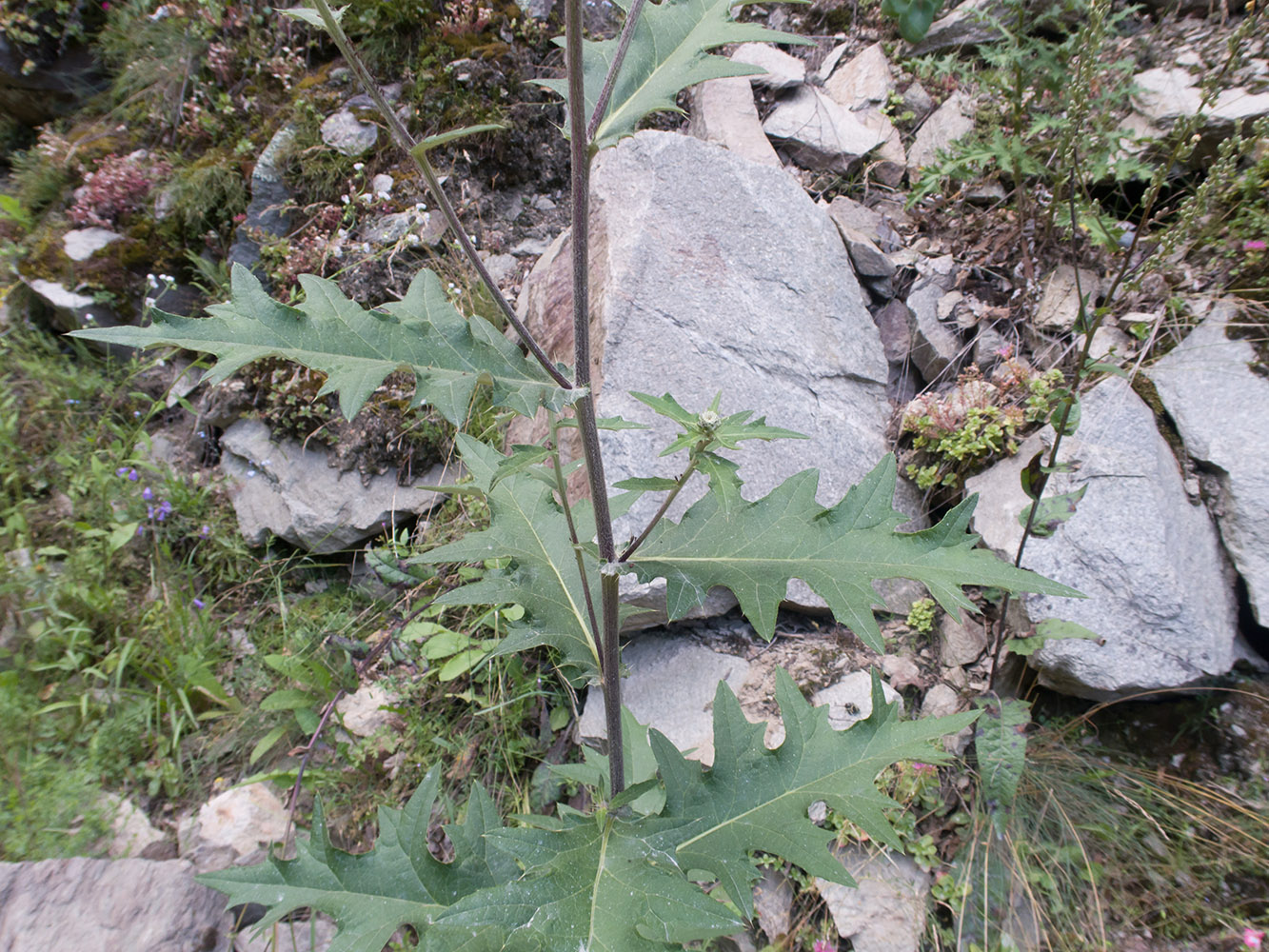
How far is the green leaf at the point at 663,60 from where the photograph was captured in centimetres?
128

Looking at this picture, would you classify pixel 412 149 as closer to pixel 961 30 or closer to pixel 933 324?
pixel 933 324

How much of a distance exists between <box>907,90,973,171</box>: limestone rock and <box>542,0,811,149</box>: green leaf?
2909 mm

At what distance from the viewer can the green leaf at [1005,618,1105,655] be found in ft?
7.92

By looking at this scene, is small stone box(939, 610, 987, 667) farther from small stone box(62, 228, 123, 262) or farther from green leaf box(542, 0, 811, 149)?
small stone box(62, 228, 123, 262)

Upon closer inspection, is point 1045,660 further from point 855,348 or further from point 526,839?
point 526,839

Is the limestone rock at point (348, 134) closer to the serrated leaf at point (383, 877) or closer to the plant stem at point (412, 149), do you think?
the plant stem at point (412, 149)

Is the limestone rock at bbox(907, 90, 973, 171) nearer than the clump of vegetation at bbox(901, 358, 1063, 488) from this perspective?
No

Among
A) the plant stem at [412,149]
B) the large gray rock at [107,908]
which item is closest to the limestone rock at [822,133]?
the plant stem at [412,149]

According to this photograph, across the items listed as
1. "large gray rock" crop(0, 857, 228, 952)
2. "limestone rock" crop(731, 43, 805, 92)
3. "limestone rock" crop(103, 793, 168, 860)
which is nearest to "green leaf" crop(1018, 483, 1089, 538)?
"limestone rock" crop(731, 43, 805, 92)

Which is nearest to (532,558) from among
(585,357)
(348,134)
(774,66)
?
(585,357)

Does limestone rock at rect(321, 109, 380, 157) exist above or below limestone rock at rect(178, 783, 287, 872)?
above

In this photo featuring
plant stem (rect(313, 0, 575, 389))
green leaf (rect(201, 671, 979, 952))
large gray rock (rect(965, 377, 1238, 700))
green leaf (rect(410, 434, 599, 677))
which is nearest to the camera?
plant stem (rect(313, 0, 575, 389))

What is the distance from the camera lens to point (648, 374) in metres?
2.96

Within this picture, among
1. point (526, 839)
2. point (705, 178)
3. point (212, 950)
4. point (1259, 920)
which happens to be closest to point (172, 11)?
point (705, 178)
